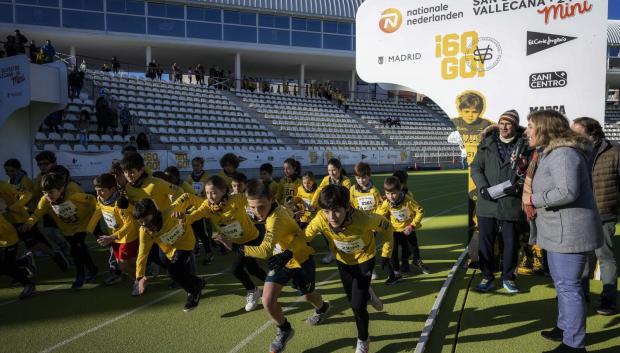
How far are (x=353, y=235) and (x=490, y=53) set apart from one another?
3.54 m

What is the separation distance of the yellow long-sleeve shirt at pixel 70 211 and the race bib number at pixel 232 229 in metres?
1.96

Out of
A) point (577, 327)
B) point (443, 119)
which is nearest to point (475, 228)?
point (577, 327)

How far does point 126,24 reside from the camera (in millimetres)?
26297

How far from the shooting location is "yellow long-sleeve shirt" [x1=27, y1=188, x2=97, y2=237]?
5.27m

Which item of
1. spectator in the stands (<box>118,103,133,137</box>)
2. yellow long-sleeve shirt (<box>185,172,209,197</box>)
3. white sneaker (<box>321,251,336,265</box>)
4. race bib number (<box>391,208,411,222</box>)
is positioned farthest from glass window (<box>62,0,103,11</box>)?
race bib number (<box>391,208,411,222</box>)

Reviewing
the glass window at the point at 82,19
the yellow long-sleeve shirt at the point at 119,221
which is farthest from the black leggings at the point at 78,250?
the glass window at the point at 82,19

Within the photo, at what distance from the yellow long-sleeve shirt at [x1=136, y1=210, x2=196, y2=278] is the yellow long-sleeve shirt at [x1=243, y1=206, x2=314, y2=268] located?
135 cm

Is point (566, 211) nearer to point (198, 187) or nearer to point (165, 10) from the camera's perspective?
point (198, 187)

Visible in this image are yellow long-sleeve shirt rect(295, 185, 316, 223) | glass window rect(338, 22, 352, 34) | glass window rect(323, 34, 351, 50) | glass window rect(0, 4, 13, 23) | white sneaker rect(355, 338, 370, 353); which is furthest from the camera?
glass window rect(338, 22, 352, 34)

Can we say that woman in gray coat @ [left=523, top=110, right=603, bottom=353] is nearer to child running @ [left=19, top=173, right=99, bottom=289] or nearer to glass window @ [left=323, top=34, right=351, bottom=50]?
child running @ [left=19, top=173, right=99, bottom=289]

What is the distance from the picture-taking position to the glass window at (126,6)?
26016 mm

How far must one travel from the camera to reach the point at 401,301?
4.78 m

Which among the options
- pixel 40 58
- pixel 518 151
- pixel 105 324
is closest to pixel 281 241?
pixel 105 324

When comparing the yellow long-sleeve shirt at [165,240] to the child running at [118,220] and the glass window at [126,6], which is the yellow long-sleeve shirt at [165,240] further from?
the glass window at [126,6]
